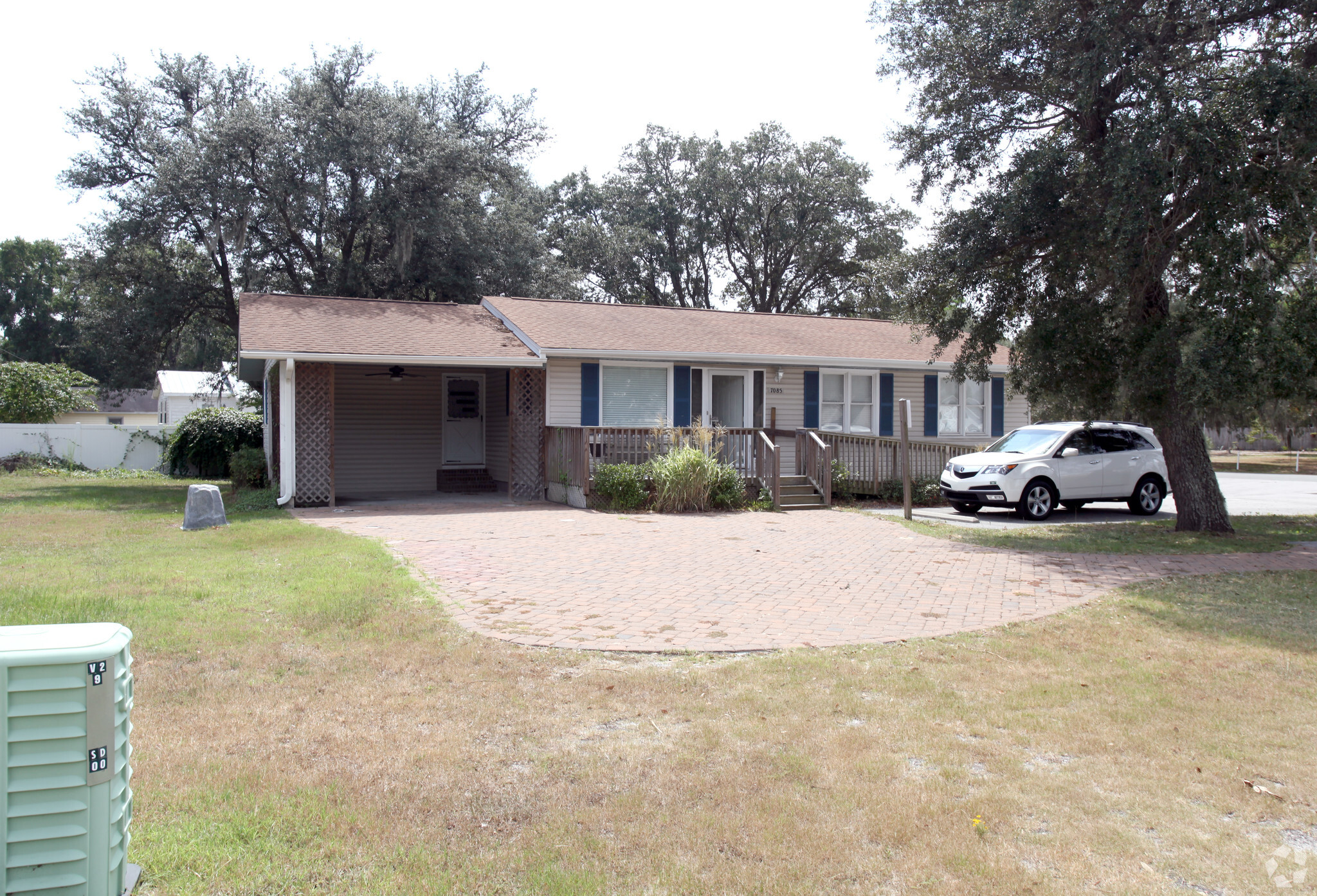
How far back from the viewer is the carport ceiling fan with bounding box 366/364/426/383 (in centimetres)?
1777

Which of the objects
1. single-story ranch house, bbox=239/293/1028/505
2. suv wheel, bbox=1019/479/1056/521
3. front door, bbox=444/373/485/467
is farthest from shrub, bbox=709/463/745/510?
front door, bbox=444/373/485/467

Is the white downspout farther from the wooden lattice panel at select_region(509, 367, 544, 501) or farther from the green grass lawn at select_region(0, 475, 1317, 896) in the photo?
the green grass lawn at select_region(0, 475, 1317, 896)

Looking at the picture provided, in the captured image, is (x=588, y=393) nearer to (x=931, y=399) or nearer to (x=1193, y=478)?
(x=931, y=399)

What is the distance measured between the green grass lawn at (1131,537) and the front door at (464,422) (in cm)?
995

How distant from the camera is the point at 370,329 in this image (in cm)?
1702

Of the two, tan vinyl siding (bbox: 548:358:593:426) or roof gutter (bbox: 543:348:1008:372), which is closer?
roof gutter (bbox: 543:348:1008:372)

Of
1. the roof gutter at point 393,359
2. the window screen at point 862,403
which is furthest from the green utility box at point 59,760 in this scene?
the window screen at point 862,403

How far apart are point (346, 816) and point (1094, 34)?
40.2ft

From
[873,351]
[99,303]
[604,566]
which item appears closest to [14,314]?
[99,303]

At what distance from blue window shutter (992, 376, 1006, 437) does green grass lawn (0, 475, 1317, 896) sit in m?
14.2

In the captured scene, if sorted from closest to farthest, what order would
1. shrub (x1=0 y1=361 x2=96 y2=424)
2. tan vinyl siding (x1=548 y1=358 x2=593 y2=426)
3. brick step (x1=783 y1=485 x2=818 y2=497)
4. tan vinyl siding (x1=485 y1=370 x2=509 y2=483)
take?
brick step (x1=783 y1=485 x2=818 y2=497), tan vinyl siding (x1=548 y1=358 x2=593 y2=426), tan vinyl siding (x1=485 y1=370 x2=509 y2=483), shrub (x1=0 y1=361 x2=96 y2=424)

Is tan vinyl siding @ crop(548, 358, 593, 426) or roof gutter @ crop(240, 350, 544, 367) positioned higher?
roof gutter @ crop(240, 350, 544, 367)

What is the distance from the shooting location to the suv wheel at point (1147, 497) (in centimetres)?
1602

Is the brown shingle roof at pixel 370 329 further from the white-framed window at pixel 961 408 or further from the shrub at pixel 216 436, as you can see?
the white-framed window at pixel 961 408
